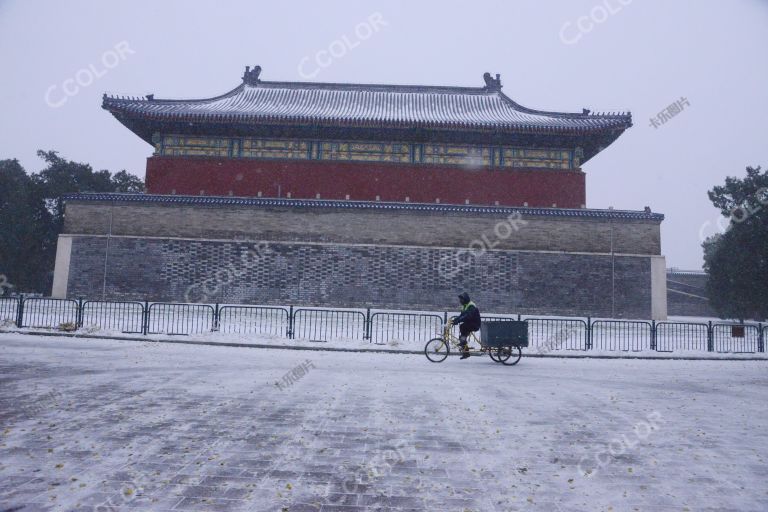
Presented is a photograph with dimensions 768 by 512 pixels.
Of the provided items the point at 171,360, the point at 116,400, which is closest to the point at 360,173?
the point at 171,360

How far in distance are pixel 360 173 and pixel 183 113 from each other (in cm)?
820

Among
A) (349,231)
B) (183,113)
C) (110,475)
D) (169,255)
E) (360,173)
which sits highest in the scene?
(183,113)

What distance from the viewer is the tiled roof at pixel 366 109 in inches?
831

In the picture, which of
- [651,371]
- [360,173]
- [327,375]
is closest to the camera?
[327,375]

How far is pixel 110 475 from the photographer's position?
3.42 metres

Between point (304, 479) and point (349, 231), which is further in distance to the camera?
point (349, 231)

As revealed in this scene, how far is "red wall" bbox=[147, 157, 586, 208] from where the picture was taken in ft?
71.3

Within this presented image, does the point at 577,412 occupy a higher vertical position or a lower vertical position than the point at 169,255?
lower

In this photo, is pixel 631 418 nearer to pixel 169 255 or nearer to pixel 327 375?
pixel 327 375
